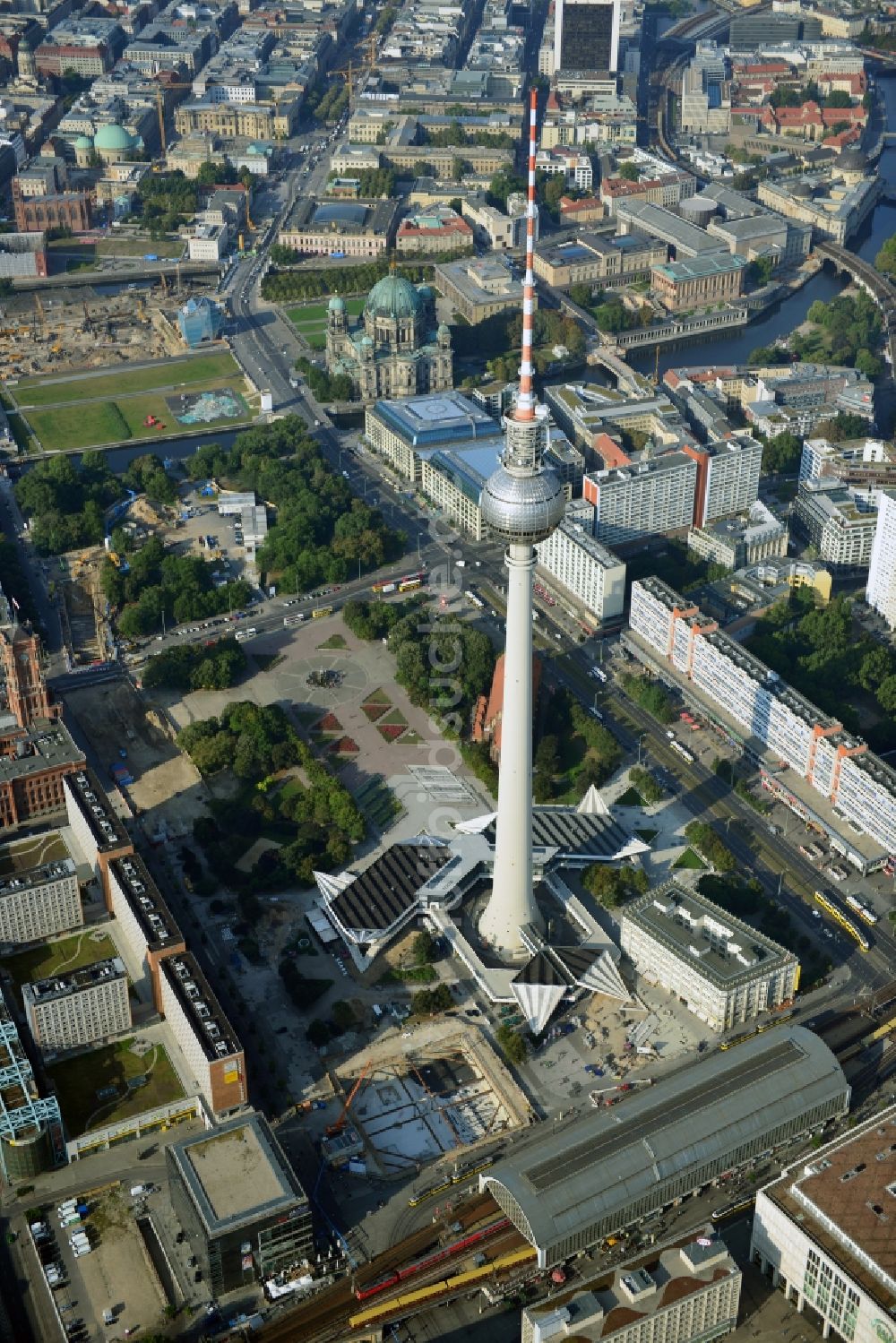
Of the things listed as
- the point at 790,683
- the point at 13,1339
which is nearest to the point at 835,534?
the point at 790,683

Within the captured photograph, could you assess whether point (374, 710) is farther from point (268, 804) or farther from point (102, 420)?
point (102, 420)

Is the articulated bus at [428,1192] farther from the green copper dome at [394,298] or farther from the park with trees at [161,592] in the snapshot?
the green copper dome at [394,298]

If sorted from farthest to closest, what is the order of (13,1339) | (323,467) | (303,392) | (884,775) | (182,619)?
(303,392)
(323,467)
(182,619)
(884,775)
(13,1339)

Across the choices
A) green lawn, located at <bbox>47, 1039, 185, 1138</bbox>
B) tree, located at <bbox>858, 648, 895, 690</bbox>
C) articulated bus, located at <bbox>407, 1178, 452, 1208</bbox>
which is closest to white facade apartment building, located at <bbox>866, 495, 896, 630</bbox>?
tree, located at <bbox>858, 648, 895, 690</bbox>

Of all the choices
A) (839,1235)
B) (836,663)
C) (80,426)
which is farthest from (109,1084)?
(80,426)

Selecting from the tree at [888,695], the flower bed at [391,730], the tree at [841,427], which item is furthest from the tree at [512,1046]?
the tree at [841,427]

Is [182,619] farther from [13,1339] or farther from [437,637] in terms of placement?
[13,1339]
